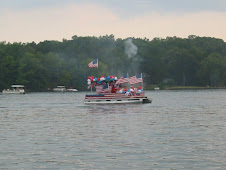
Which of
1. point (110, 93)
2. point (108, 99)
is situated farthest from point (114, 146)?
point (110, 93)

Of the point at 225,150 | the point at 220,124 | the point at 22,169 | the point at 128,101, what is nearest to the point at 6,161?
the point at 22,169

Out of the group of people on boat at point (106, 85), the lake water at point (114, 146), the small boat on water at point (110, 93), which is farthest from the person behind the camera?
the group of people on boat at point (106, 85)

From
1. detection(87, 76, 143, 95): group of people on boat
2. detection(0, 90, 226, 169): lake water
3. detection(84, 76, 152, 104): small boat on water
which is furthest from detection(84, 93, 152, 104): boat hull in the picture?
detection(0, 90, 226, 169): lake water

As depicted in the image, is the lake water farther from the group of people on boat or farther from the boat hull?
the group of people on boat

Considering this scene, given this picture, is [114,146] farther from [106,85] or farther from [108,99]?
[106,85]

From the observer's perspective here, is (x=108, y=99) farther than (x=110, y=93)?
No

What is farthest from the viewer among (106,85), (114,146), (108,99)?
(106,85)

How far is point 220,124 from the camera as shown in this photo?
52.8m

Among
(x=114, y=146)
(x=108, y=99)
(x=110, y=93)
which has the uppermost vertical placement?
(x=110, y=93)

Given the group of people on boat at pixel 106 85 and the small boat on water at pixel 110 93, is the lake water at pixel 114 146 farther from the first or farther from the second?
the group of people on boat at pixel 106 85

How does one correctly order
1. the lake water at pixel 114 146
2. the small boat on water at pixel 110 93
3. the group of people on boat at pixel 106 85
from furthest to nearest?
1. the group of people on boat at pixel 106 85
2. the small boat on water at pixel 110 93
3. the lake water at pixel 114 146

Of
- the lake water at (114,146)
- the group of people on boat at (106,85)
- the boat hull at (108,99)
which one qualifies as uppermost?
the group of people on boat at (106,85)

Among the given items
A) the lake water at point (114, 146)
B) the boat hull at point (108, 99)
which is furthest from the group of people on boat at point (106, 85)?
the lake water at point (114, 146)

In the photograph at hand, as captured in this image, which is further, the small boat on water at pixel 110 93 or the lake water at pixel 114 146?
the small boat on water at pixel 110 93
